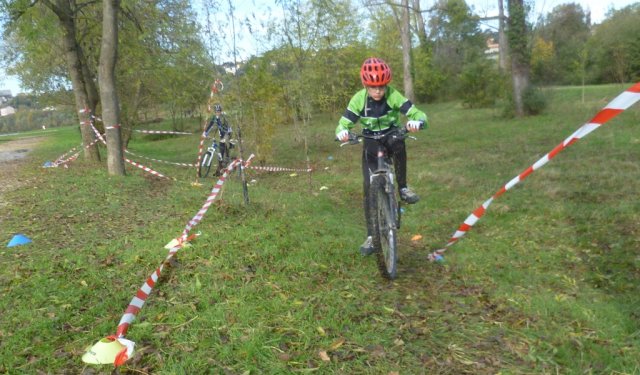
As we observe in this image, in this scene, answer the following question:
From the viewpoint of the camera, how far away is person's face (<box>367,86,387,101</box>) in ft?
15.2

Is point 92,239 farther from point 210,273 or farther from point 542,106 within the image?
point 542,106

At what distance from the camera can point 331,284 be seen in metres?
4.46

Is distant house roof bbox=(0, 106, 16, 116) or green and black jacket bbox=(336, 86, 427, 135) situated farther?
distant house roof bbox=(0, 106, 16, 116)

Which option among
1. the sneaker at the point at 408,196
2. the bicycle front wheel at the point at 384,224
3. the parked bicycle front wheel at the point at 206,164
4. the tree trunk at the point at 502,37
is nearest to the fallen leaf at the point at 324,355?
the bicycle front wheel at the point at 384,224

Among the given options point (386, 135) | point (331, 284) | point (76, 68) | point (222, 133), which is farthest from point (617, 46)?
point (331, 284)

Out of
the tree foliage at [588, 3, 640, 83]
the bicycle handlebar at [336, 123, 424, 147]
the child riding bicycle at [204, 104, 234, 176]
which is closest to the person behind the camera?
the bicycle handlebar at [336, 123, 424, 147]

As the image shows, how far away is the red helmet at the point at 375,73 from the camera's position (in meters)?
4.54

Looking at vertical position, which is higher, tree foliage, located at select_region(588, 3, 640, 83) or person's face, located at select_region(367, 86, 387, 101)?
tree foliage, located at select_region(588, 3, 640, 83)

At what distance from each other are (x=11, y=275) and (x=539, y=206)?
22.5ft

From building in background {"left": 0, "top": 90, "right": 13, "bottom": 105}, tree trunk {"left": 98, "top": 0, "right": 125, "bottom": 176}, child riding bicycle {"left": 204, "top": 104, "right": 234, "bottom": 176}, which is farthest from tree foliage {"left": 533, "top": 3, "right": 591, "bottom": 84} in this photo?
building in background {"left": 0, "top": 90, "right": 13, "bottom": 105}

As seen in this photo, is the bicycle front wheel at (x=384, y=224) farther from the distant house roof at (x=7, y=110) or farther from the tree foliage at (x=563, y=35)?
the distant house roof at (x=7, y=110)

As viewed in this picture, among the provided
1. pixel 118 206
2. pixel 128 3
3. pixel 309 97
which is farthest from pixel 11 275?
pixel 309 97

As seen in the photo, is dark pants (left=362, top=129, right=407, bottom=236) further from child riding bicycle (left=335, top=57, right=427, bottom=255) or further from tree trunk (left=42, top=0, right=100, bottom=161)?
tree trunk (left=42, top=0, right=100, bottom=161)

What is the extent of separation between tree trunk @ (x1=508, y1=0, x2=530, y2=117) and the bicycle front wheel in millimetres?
17712
